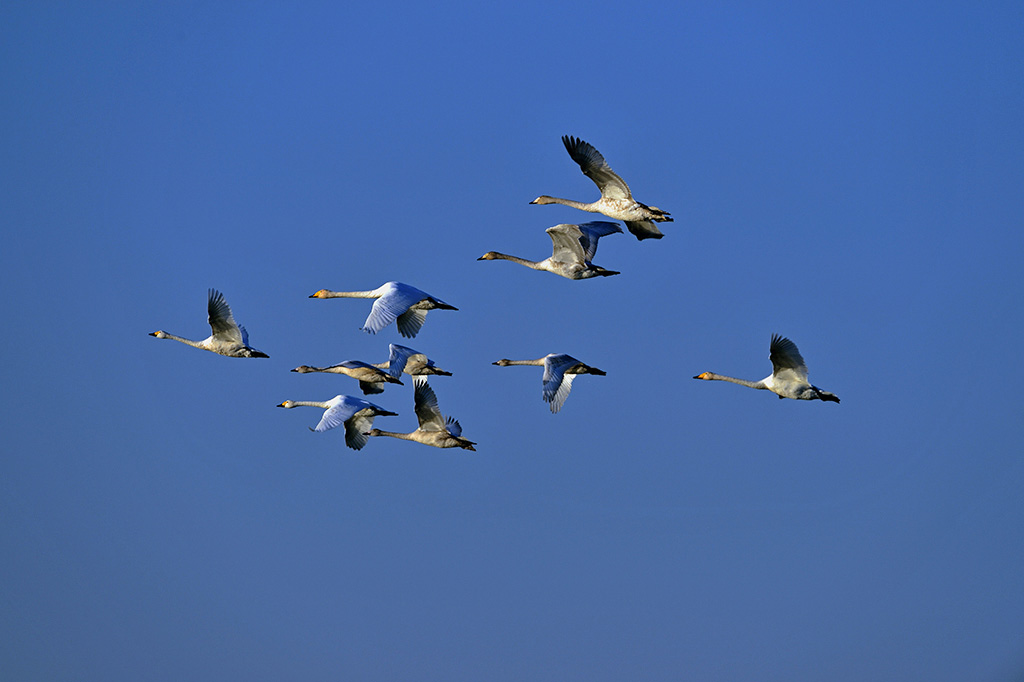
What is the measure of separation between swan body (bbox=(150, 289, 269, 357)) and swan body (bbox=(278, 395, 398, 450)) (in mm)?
3006

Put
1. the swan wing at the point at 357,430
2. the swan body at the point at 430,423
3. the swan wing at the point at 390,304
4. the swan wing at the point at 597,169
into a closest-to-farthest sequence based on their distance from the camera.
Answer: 1. the swan wing at the point at 390,304
2. the swan wing at the point at 597,169
3. the swan body at the point at 430,423
4. the swan wing at the point at 357,430

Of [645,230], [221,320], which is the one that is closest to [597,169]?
[645,230]

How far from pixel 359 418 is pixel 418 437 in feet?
7.29

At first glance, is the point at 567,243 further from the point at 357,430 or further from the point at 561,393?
the point at 357,430

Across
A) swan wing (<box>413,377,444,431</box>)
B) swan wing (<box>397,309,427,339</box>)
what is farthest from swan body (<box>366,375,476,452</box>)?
swan wing (<box>397,309,427,339</box>)

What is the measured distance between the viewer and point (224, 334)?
144ft

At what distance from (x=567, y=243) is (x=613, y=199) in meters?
2.42

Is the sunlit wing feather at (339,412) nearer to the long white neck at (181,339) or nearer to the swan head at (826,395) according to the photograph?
the long white neck at (181,339)

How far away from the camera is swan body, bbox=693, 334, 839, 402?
41.4m

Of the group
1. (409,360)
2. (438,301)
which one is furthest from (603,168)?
(409,360)

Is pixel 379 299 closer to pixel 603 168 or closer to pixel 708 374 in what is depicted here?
pixel 603 168

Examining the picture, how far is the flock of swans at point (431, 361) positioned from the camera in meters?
39.7

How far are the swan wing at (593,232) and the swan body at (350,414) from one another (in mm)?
7554

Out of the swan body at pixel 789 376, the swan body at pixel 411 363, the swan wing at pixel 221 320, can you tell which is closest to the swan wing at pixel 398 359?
the swan body at pixel 411 363
